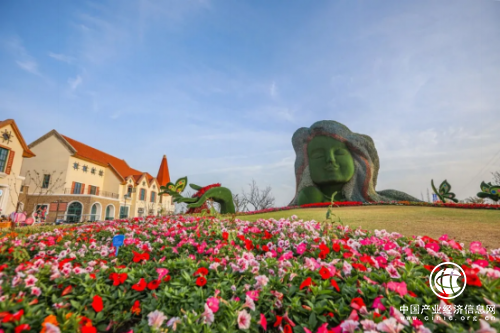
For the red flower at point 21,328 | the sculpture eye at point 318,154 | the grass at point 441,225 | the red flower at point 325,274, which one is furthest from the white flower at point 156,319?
the sculpture eye at point 318,154

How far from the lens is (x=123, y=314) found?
84.6 inches

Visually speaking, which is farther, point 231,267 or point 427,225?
point 427,225

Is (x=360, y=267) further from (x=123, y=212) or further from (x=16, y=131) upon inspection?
(x=123, y=212)

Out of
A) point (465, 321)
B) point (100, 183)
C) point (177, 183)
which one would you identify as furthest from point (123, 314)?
point (100, 183)

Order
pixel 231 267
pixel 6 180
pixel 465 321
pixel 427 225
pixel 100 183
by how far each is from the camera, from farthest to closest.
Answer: pixel 100 183
pixel 6 180
pixel 427 225
pixel 231 267
pixel 465 321

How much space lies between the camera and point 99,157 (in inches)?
1243

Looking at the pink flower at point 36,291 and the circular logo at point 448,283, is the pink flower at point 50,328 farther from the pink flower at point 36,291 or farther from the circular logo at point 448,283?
the circular logo at point 448,283

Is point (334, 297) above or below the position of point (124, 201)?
below

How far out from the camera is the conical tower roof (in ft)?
138

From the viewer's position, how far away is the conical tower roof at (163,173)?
42.0 metres

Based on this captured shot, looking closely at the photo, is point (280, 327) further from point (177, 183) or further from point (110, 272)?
point (177, 183)

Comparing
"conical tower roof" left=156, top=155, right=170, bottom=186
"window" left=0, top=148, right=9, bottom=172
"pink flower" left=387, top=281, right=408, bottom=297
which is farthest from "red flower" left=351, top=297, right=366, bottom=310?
"conical tower roof" left=156, top=155, right=170, bottom=186

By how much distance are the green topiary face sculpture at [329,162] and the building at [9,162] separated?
20.3m

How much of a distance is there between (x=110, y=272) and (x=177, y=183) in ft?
41.4
